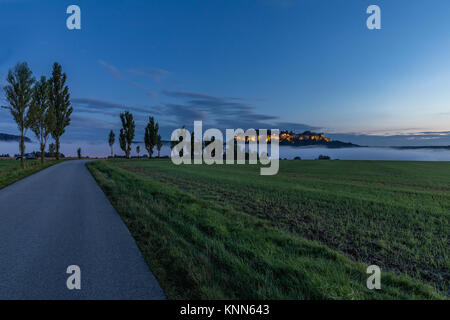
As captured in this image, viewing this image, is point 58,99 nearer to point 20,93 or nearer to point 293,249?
point 20,93

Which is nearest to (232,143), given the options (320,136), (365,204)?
(365,204)

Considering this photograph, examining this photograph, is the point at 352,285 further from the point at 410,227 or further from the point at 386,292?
the point at 410,227

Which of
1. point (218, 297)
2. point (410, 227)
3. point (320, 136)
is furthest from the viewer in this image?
point (320, 136)

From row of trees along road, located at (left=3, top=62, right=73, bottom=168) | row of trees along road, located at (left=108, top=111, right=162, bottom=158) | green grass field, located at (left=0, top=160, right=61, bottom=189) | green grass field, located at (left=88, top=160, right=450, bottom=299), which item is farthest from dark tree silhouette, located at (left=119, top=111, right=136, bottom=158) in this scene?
green grass field, located at (left=88, top=160, right=450, bottom=299)

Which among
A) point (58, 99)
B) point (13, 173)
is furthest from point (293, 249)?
point (58, 99)

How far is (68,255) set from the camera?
423cm

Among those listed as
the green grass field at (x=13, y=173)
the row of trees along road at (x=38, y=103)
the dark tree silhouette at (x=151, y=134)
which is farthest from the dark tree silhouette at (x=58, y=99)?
the dark tree silhouette at (x=151, y=134)

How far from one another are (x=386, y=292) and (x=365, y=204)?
26.0 feet

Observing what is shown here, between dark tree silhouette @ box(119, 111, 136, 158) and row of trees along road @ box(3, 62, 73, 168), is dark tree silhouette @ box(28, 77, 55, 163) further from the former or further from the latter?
dark tree silhouette @ box(119, 111, 136, 158)

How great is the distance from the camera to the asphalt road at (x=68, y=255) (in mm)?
3119

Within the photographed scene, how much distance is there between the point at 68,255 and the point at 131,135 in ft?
254

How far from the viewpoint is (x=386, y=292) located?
134 inches

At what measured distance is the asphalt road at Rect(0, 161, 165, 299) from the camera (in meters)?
3.12

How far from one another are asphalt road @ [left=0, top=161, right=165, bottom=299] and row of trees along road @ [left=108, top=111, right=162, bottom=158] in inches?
2877
